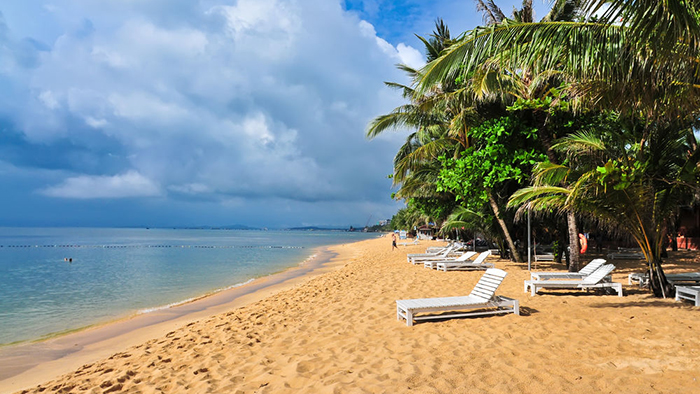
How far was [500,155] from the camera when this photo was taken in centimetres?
1138

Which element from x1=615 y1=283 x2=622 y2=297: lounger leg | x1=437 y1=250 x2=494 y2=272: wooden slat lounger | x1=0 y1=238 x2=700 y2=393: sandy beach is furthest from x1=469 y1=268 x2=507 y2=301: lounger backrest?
x1=437 y1=250 x2=494 y2=272: wooden slat lounger

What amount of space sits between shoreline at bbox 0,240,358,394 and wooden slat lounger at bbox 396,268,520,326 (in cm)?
533

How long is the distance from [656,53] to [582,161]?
5087mm

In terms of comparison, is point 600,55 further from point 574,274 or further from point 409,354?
point 574,274

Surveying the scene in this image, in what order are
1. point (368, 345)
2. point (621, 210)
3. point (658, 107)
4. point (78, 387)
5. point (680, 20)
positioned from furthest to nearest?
1. point (621, 210)
2. point (658, 107)
3. point (368, 345)
4. point (78, 387)
5. point (680, 20)

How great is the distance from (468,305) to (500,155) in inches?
254

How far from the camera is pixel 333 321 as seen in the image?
6559mm

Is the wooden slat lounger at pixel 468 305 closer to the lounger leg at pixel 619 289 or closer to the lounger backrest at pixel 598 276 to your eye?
the lounger backrest at pixel 598 276

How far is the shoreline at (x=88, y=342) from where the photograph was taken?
637 centimetres

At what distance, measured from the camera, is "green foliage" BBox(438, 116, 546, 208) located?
36.3ft

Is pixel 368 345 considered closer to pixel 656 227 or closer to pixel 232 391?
pixel 232 391

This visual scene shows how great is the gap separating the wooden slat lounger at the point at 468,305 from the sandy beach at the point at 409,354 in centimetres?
18

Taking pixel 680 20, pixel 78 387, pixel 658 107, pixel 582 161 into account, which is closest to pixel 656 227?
pixel 582 161

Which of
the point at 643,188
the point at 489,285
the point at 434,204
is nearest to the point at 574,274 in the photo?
the point at 643,188
